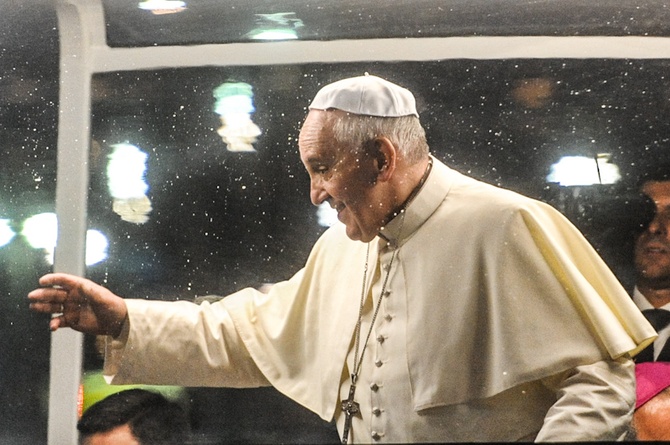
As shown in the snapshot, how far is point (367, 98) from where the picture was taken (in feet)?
6.86

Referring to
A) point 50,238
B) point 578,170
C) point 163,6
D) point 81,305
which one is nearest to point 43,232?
point 50,238

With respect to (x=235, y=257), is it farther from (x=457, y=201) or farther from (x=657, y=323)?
(x=657, y=323)

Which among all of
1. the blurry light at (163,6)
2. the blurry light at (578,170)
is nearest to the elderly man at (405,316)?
the blurry light at (578,170)

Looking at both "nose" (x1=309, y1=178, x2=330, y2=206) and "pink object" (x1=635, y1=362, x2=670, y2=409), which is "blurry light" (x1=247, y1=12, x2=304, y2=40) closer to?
"nose" (x1=309, y1=178, x2=330, y2=206)

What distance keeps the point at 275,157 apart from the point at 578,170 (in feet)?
2.66

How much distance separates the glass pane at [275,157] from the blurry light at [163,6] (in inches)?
8.0

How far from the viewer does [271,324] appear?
7.14ft

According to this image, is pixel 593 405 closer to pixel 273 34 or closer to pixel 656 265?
pixel 656 265

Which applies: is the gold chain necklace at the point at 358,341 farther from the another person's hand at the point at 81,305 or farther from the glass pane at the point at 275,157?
the another person's hand at the point at 81,305

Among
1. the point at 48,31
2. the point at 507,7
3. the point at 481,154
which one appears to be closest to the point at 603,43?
the point at 507,7

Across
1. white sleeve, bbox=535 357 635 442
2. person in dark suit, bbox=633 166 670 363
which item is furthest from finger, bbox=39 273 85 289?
person in dark suit, bbox=633 166 670 363

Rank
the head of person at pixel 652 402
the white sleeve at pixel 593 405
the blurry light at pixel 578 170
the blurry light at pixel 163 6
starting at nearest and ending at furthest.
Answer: the white sleeve at pixel 593 405 → the head of person at pixel 652 402 → the blurry light at pixel 578 170 → the blurry light at pixel 163 6

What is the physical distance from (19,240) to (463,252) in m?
1.25

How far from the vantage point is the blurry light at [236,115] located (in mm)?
2229
